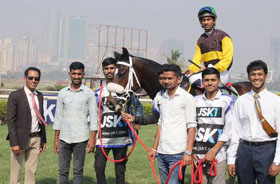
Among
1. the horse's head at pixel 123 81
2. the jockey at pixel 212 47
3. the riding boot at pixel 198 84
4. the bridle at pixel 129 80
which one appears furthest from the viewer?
the jockey at pixel 212 47

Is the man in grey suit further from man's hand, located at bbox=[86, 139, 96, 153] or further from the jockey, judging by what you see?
the jockey

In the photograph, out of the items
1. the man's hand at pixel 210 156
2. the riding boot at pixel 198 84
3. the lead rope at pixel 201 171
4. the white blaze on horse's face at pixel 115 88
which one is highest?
the riding boot at pixel 198 84

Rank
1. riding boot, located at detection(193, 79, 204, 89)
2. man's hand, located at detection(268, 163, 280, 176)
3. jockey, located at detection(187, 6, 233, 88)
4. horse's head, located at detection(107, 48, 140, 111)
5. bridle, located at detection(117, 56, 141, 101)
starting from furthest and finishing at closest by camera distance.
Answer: jockey, located at detection(187, 6, 233, 88)
riding boot, located at detection(193, 79, 204, 89)
bridle, located at detection(117, 56, 141, 101)
horse's head, located at detection(107, 48, 140, 111)
man's hand, located at detection(268, 163, 280, 176)

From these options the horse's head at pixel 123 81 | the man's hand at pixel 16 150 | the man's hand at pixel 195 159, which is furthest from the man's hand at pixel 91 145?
the man's hand at pixel 195 159

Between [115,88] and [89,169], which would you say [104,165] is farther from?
[89,169]

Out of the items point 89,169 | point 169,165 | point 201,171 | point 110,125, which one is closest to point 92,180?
point 89,169

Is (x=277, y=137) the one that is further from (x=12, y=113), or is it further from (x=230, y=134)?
(x=12, y=113)

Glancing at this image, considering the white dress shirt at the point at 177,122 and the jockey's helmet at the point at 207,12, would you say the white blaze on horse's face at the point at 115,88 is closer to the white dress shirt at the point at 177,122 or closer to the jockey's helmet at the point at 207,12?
the white dress shirt at the point at 177,122

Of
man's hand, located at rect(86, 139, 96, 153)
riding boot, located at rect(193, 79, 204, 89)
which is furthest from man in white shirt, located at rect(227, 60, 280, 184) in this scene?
man's hand, located at rect(86, 139, 96, 153)

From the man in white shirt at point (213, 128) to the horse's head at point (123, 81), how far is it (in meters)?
0.96

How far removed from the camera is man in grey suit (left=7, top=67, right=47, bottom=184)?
13.6 ft

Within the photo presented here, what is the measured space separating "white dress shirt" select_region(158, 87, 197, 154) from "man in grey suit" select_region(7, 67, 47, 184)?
1.79 metres

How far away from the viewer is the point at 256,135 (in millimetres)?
2947

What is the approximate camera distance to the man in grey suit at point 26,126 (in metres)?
4.14
